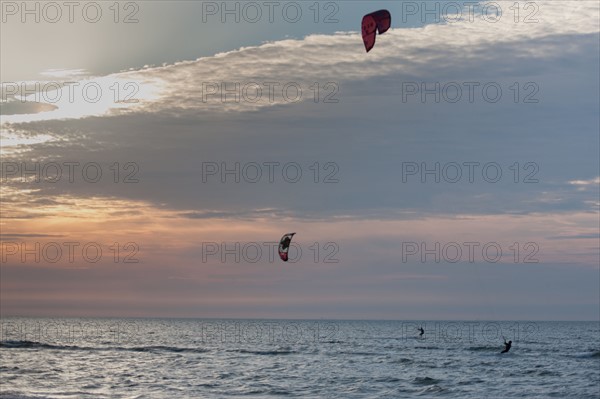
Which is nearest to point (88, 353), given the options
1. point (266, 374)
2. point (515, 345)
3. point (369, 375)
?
point (266, 374)

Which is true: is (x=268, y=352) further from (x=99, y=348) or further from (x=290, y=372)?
(x=290, y=372)

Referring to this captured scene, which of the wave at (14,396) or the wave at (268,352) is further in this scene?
the wave at (268,352)

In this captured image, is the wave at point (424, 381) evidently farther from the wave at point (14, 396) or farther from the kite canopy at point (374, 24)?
the kite canopy at point (374, 24)

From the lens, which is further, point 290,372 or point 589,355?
point 589,355

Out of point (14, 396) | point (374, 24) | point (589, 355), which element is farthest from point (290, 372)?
point (589, 355)

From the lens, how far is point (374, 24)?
26.0 m

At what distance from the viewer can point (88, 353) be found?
6581 cm

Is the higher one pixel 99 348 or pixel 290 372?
pixel 290 372

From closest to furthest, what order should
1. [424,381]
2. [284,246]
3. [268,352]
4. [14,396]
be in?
[14,396], [284,246], [424,381], [268,352]

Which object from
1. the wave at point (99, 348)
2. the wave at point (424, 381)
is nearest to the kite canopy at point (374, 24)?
the wave at point (424, 381)

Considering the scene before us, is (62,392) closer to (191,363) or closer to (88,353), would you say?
(191,363)

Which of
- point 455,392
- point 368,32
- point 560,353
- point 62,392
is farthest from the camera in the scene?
point 560,353

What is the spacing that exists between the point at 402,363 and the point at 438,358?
7.52 meters

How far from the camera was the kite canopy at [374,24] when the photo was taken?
2580cm
